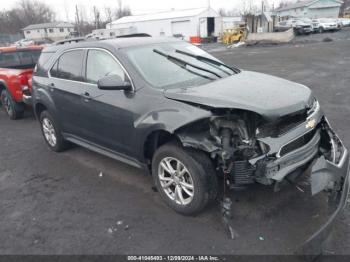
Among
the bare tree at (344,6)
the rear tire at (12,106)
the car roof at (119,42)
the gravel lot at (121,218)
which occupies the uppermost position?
the bare tree at (344,6)

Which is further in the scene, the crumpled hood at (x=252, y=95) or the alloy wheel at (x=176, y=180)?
the alloy wheel at (x=176, y=180)

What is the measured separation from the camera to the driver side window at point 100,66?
411 centimetres

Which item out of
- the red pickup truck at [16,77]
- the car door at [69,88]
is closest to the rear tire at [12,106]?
the red pickup truck at [16,77]

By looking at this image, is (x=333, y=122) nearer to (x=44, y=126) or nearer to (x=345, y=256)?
(x=345, y=256)

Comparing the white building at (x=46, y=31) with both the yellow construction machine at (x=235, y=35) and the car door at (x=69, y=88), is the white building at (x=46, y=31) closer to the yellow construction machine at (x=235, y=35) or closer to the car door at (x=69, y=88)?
the yellow construction machine at (x=235, y=35)

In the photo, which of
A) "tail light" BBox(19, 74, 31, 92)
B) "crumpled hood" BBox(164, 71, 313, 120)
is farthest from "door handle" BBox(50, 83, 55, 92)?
"tail light" BBox(19, 74, 31, 92)

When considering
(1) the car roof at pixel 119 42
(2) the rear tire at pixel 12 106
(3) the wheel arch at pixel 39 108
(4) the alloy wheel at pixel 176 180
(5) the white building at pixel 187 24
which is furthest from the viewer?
Result: (5) the white building at pixel 187 24

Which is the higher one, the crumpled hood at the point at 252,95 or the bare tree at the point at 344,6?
the bare tree at the point at 344,6

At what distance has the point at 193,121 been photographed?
3270mm

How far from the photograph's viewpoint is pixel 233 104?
3162 mm

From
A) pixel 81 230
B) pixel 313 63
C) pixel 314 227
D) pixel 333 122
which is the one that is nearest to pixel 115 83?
pixel 81 230

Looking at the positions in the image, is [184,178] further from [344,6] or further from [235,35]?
[344,6]

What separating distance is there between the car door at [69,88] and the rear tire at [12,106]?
338 cm

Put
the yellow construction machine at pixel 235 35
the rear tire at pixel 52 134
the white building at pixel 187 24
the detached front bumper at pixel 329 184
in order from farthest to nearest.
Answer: the white building at pixel 187 24
the yellow construction machine at pixel 235 35
the rear tire at pixel 52 134
the detached front bumper at pixel 329 184
